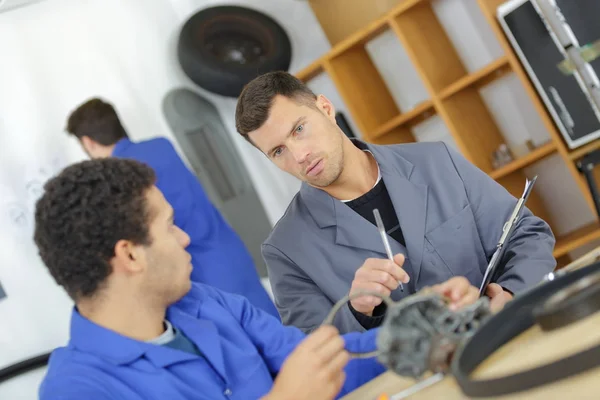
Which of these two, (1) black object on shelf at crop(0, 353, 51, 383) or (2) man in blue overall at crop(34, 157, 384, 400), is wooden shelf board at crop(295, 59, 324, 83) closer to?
(1) black object on shelf at crop(0, 353, 51, 383)

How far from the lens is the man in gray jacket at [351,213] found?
66.7 inches

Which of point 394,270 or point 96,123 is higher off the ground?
point 96,123

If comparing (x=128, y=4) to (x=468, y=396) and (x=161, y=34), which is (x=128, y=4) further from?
(x=468, y=396)

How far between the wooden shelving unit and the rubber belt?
6.67 ft

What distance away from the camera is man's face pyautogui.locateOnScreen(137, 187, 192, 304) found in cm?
126

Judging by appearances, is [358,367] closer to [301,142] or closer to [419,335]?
[419,335]

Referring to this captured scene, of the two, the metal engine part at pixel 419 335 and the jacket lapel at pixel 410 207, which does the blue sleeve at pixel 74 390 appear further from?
the jacket lapel at pixel 410 207

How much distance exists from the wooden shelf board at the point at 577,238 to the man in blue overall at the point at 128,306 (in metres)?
1.86

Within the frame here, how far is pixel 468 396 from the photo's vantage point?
30.6 inches

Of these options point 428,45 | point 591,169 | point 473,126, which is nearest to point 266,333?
point 591,169

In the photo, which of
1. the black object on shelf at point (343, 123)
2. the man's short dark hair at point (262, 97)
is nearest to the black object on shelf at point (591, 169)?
the black object on shelf at point (343, 123)

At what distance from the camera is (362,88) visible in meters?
3.58

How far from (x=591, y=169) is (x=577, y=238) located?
0.32 metres

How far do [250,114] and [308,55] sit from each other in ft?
7.49
